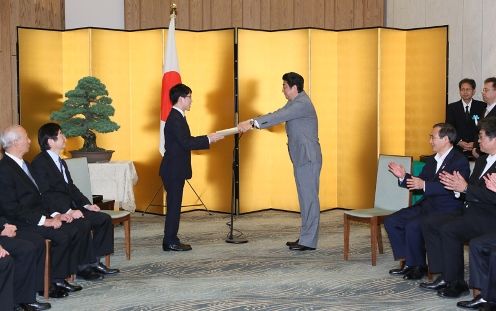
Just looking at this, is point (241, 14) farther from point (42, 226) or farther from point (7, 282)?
point (7, 282)

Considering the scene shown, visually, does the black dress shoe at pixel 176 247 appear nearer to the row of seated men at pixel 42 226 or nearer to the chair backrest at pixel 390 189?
the row of seated men at pixel 42 226

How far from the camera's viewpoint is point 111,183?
7.83 metres

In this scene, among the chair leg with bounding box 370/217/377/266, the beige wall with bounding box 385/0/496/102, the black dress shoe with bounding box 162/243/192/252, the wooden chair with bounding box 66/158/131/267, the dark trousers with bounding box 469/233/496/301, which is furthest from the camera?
the beige wall with bounding box 385/0/496/102

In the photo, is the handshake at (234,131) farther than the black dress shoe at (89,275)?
Yes

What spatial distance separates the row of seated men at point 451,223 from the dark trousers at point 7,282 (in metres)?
2.77

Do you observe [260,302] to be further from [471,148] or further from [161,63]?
[161,63]

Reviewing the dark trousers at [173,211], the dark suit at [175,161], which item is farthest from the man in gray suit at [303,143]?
the dark trousers at [173,211]

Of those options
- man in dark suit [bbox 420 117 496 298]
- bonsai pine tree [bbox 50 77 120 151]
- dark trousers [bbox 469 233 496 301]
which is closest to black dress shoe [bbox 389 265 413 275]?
man in dark suit [bbox 420 117 496 298]

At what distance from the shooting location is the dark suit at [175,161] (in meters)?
6.67

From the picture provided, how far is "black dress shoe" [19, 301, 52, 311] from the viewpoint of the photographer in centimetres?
468

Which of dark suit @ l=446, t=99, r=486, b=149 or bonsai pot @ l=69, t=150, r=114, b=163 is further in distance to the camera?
bonsai pot @ l=69, t=150, r=114, b=163

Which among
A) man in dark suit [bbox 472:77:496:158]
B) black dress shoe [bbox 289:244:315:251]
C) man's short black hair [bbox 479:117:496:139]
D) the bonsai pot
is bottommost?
black dress shoe [bbox 289:244:315:251]

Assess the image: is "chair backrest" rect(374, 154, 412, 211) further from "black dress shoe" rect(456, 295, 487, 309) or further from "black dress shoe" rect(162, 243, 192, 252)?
"black dress shoe" rect(162, 243, 192, 252)

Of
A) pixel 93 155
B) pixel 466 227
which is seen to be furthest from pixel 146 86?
pixel 466 227
